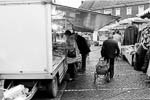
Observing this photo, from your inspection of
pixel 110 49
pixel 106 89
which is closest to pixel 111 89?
pixel 106 89

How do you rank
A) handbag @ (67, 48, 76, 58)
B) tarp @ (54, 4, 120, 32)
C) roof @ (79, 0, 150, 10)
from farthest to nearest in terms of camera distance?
roof @ (79, 0, 150, 10) < handbag @ (67, 48, 76, 58) < tarp @ (54, 4, 120, 32)

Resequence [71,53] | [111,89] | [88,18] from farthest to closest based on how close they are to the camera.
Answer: [71,53]
[88,18]
[111,89]

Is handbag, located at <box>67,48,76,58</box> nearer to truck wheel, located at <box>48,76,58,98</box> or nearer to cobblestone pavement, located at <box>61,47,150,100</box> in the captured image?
cobblestone pavement, located at <box>61,47,150,100</box>

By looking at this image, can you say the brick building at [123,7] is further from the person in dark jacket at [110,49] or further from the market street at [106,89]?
the person in dark jacket at [110,49]

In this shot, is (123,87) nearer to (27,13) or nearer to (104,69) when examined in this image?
(104,69)

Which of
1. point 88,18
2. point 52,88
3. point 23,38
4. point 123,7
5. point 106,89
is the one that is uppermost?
point 123,7

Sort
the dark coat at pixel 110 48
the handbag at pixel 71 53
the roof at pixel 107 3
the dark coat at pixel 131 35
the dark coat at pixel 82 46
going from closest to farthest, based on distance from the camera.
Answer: the dark coat at pixel 110 48
the handbag at pixel 71 53
the dark coat at pixel 82 46
the dark coat at pixel 131 35
the roof at pixel 107 3

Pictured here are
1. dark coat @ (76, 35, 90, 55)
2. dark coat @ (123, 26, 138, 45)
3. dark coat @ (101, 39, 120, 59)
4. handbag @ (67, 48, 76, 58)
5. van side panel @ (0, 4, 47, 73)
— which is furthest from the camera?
dark coat @ (123, 26, 138, 45)

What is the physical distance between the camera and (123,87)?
9.06m

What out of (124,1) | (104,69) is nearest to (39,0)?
(104,69)

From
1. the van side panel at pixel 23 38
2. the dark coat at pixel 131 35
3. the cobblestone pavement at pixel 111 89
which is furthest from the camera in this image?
the dark coat at pixel 131 35

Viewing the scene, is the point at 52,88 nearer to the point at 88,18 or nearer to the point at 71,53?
the point at 71,53

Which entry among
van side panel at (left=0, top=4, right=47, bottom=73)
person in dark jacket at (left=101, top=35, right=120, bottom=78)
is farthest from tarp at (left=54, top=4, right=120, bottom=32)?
van side panel at (left=0, top=4, right=47, bottom=73)

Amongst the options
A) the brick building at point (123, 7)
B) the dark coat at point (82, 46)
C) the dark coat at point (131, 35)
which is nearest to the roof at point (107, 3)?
the brick building at point (123, 7)
